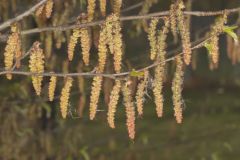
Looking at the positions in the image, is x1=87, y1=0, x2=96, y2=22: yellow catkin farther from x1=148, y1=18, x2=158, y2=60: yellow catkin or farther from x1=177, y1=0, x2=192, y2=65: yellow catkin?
x1=177, y1=0, x2=192, y2=65: yellow catkin

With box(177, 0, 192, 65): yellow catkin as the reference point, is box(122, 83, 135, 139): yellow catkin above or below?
below

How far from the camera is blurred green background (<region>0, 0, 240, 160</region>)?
7.11 meters

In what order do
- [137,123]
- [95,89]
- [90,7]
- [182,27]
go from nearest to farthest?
[182,27] < [95,89] < [90,7] < [137,123]

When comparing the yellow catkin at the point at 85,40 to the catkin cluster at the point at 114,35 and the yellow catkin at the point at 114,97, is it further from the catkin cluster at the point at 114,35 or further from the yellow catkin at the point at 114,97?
the yellow catkin at the point at 114,97

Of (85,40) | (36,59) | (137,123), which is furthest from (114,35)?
(137,123)

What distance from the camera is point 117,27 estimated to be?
3.53 metres

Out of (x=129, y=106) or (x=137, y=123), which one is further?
(x=137, y=123)

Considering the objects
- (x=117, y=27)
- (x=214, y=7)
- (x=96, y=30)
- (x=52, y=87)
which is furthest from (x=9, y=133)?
(x=214, y=7)

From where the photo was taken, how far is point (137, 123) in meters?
15.7

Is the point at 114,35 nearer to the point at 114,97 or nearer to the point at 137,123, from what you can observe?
the point at 114,97

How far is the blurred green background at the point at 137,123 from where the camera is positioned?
7.11 meters

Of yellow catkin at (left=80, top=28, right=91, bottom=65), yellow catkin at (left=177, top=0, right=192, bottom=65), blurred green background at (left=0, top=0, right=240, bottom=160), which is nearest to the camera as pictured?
yellow catkin at (left=177, top=0, right=192, bottom=65)

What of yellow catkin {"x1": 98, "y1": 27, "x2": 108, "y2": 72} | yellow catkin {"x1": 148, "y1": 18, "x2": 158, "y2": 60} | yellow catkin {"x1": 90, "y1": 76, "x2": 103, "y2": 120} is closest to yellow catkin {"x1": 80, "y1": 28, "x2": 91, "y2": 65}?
yellow catkin {"x1": 98, "y1": 27, "x2": 108, "y2": 72}

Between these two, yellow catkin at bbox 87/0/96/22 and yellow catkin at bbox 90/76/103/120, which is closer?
yellow catkin at bbox 90/76/103/120
